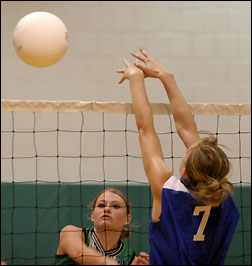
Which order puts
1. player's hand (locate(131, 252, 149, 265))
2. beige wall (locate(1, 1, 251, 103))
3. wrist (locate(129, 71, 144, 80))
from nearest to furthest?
wrist (locate(129, 71, 144, 80))
player's hand (locate(131, 252, 149, 265))
beige wall (locate(1, 1, 251, 103))

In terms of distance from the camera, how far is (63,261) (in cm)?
380

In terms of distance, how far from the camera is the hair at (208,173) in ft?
7.55

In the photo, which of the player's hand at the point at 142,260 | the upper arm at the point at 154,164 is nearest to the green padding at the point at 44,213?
the player's hand at the point at 142,260

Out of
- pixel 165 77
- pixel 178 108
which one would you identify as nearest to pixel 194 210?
pixel 178 108

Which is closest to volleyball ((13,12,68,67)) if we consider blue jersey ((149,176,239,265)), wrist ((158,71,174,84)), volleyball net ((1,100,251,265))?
wrist ((158,71,174,84))

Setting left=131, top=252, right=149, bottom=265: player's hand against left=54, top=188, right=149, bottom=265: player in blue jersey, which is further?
left=54, top=188, right=149, bottom=265: player in blue jersey

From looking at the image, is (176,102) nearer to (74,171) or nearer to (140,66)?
(140,66)

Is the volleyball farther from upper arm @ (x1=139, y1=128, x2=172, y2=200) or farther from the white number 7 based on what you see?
the white number 7

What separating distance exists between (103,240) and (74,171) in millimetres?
1263

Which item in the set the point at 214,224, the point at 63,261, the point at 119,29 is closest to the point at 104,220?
the point at 63,261

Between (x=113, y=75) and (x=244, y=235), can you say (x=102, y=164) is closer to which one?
(x=113, y=75)

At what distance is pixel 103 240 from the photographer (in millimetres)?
3742

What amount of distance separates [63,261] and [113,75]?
2.01m

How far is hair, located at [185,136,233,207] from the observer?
2.30m
